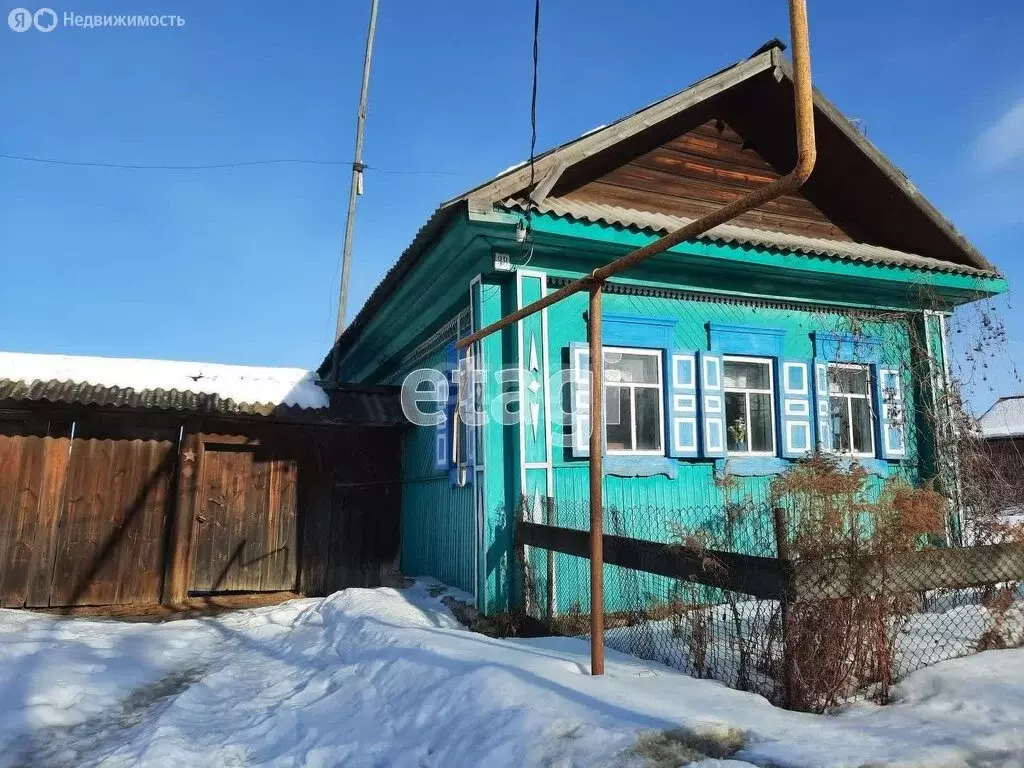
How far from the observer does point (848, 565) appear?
3.57m

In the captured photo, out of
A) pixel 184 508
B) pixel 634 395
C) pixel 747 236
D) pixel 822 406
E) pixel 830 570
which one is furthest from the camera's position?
pixel 184 508

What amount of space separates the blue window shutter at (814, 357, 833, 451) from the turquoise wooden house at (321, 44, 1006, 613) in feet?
0.08

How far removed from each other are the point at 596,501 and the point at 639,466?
2828 millimetres

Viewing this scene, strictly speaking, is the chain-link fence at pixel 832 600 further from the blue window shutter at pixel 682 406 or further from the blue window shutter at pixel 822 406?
the blue window shutter at pixel 822 406

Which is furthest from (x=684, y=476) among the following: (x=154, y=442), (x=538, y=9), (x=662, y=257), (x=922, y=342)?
(x=154, y=442)

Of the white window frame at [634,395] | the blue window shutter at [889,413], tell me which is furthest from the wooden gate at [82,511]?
the blue window shutter at [889,413]

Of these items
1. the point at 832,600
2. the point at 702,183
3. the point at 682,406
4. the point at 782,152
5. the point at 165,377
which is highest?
the point at 782,152

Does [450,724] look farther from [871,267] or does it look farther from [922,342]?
[922,342]

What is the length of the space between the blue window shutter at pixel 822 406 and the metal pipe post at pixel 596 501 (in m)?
4.59

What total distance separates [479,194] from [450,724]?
4.17 m

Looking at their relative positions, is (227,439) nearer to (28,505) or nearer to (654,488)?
(28,505)

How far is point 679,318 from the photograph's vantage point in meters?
7.33

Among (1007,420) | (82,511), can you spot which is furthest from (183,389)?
(1007,420)

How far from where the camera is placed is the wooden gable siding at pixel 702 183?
7551 mm
